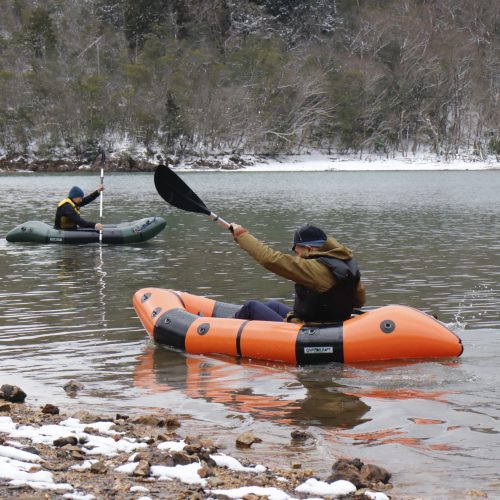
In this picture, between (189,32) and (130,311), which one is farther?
(189,32)

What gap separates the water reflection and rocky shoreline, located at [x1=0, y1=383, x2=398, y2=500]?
78 centimetres

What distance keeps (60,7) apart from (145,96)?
38834 mm

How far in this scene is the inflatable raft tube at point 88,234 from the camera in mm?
17188

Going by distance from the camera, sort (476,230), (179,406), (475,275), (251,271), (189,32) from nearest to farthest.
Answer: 1. (179,406)
2. (475,275)
3. (251,271)
4. (476,230)
5. (189,32)

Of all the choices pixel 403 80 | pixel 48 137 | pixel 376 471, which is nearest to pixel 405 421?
pixel 376 471

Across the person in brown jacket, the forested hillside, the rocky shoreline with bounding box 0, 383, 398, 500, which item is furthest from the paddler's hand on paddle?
the forested hillside

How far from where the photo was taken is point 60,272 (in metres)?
14.0

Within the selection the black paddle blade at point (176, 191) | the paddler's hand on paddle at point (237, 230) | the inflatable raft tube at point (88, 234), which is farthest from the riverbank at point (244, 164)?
the paddler's hand on paddle at point (237, 230)

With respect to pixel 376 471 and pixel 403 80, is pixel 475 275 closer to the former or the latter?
pixel 376 471

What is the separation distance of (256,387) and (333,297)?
124cm

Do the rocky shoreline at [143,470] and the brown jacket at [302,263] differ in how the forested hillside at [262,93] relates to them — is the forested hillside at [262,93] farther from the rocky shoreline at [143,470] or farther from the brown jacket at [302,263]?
the rocky shoreline at [143,470]

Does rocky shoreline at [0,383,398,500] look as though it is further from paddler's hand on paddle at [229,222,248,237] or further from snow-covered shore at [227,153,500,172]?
snow-covered shore at [227,153,500,172]

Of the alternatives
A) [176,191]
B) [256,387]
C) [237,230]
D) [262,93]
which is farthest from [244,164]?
[256,387]

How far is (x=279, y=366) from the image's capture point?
7.75m
